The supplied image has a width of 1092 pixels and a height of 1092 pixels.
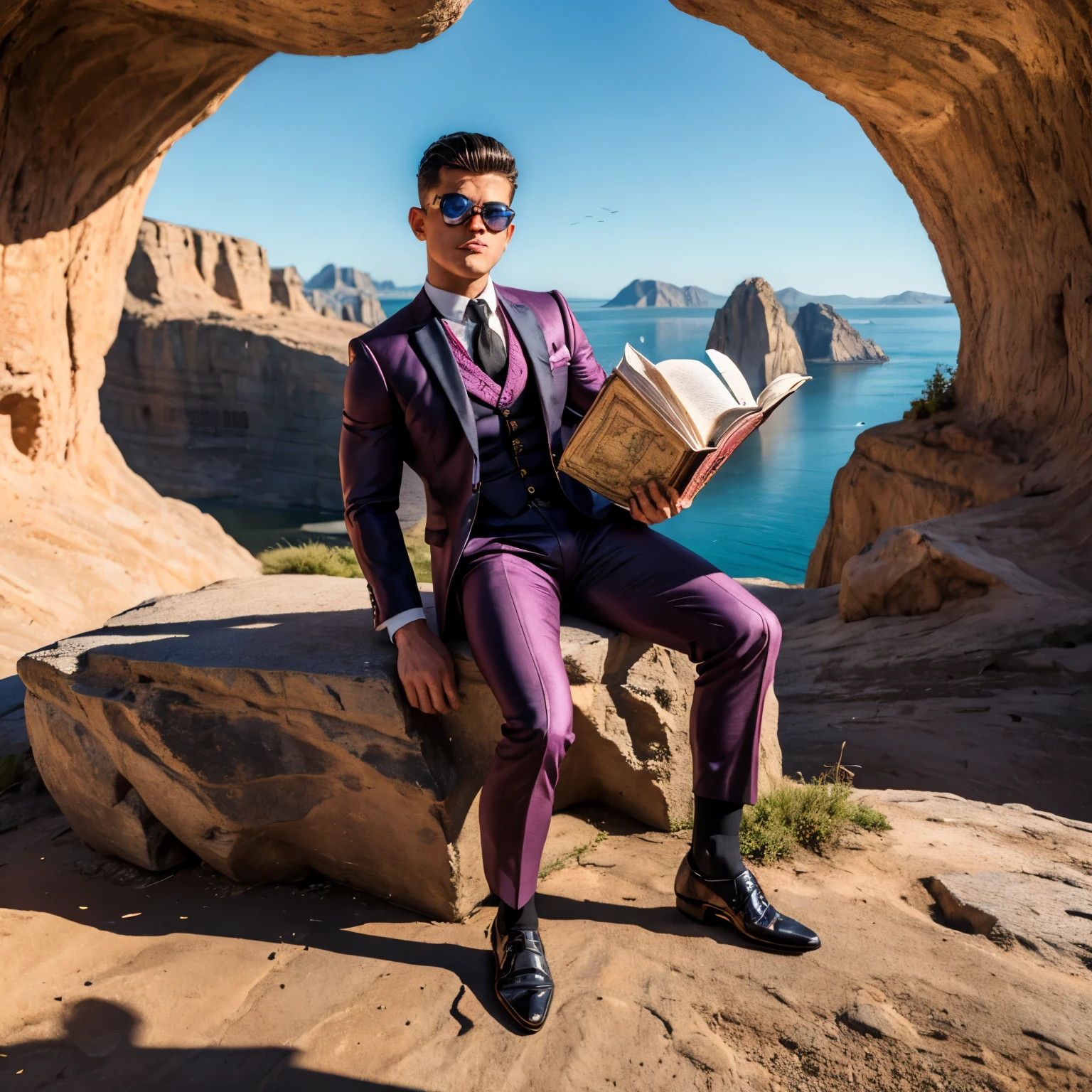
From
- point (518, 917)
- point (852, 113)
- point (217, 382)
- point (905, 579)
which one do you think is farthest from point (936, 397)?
point (217, 382)

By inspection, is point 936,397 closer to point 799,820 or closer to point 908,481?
point 908,481

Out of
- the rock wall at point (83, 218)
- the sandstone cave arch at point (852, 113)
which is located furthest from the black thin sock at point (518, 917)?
the sandstone cave arch at point (852, 113)

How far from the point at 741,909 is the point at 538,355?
1571 mm

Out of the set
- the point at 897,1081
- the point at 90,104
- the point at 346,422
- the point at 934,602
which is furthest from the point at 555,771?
the point at 90,104

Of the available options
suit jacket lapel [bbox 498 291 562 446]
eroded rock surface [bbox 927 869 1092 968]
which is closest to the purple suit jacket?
suit jacket lapel [bbox 498 291 562 446]

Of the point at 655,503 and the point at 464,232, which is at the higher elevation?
the point at 464,232

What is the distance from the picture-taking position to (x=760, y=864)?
253 cm

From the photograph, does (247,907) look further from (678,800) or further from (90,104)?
(90,104)

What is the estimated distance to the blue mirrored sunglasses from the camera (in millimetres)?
2342

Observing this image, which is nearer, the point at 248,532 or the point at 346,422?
the point at 346,422

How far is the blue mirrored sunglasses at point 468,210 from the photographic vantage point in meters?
2.34

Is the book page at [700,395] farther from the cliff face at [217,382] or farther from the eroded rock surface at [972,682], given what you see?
the cliff face at [217,382]

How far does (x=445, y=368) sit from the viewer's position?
7.84 ft

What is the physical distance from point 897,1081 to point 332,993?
125cm
